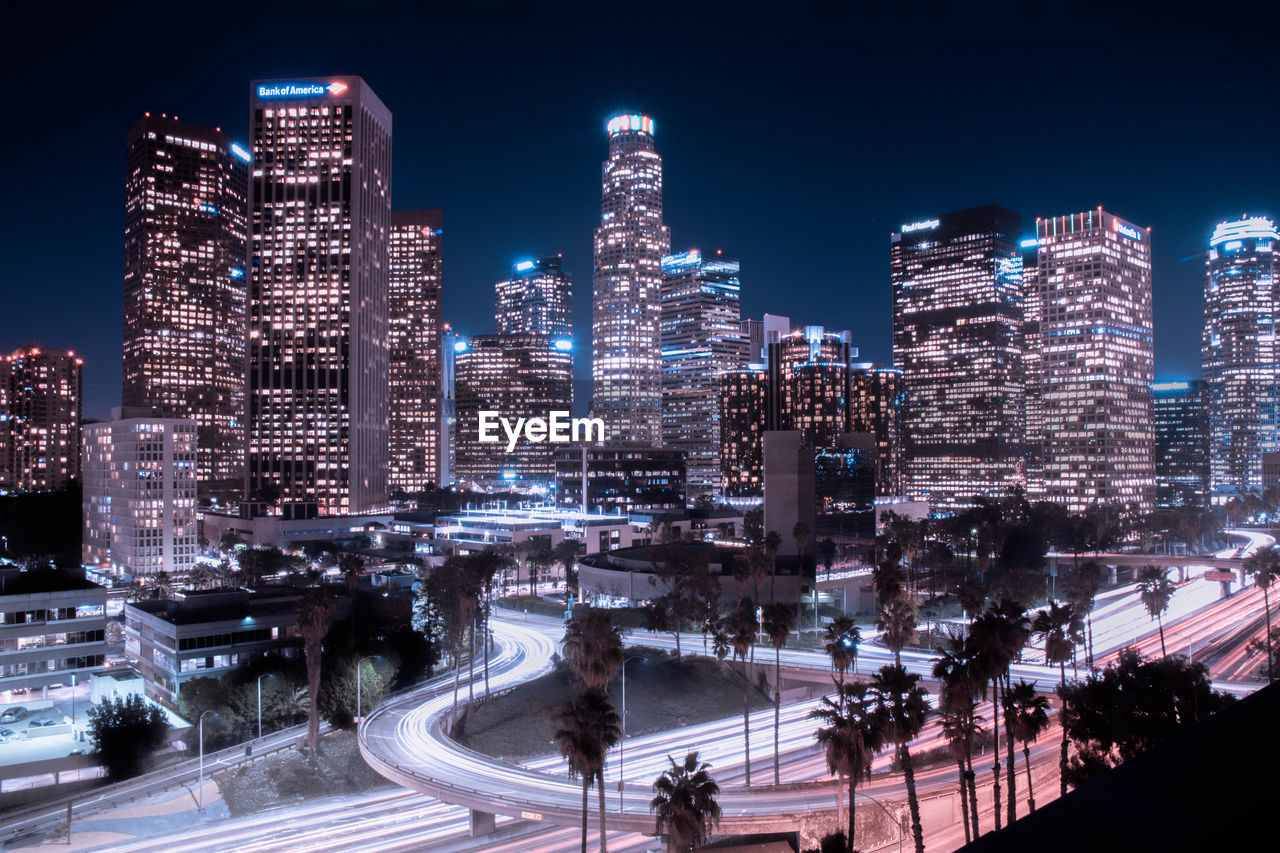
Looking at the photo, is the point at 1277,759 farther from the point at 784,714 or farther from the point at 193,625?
the point at 193,625

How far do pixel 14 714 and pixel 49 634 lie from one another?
310 inches

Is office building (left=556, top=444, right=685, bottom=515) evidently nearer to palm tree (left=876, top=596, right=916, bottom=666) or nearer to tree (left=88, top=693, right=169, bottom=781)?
palm tree (left=876, top=596, right=916, bottom=666)

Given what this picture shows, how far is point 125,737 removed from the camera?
217 feet

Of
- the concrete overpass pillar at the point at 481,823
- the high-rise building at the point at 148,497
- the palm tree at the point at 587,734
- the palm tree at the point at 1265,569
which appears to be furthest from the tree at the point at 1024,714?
the high-rise building at the point at 148,497

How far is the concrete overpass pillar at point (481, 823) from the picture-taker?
5047cm

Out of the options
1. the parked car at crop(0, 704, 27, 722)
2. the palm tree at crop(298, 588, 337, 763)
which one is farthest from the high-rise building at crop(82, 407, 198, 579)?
the palm tree at crop(298, 588, 337, 763)

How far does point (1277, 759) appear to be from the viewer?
20.8 ft

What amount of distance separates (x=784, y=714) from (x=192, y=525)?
112439 mm

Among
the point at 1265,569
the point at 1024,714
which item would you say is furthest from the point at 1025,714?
the point at 1265,569

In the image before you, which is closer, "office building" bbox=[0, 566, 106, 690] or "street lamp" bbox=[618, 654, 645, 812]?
"street lamp" bbox=[618, 654, 645, 812]

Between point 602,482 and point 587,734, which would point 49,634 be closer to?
point 587,734

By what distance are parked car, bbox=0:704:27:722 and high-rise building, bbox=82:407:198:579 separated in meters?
66.3

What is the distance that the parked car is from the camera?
73.9 metres

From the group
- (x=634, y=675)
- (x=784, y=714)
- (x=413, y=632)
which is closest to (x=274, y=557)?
(x=413, y=632)
